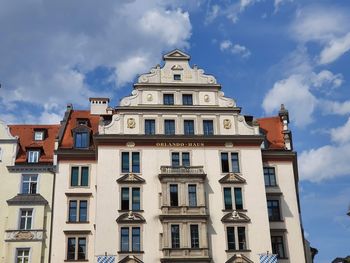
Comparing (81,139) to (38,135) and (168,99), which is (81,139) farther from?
(168,99)

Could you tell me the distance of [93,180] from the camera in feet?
155

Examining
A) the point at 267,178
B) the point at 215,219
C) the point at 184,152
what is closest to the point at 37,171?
the point at 184,152

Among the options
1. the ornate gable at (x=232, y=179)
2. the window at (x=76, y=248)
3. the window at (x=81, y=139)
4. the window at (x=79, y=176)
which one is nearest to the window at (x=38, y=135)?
the window at (x=81, y=139)

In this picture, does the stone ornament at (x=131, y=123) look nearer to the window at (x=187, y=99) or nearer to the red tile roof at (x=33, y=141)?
the window at (x=187, y=99)

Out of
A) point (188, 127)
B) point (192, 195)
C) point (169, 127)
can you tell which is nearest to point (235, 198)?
point (192, 195)

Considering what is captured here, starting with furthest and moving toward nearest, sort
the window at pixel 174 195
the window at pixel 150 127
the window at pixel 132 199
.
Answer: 1. the window at pixel 150 127
2. the window at pixel 174 195
3. the window at pixel 132 199

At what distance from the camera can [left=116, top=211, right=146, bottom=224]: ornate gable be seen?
43656 mm

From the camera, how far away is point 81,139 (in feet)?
161

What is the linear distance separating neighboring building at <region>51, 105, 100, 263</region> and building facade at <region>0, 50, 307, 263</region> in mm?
85

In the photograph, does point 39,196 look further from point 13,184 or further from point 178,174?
point 178,174

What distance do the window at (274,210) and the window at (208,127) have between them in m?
7.95

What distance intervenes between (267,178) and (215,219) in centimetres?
711

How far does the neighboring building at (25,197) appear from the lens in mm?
44562

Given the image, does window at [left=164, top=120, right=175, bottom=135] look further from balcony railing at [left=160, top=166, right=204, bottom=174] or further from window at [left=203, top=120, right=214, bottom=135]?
balcony railing at [left=160, top=166, right=204, bottom=174]
